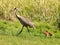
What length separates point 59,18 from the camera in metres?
15.3

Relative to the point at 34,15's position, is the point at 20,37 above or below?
above

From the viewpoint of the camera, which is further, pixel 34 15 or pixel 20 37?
pixel 34 15

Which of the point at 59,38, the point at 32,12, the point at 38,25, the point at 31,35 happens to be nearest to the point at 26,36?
the point at 31,35

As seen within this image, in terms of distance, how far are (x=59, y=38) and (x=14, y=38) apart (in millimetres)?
2228

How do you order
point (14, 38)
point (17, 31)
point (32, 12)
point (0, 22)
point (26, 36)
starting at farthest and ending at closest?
1. point (32, 12)
2. point (0, 22)
3. point (17, 31)
4. point (26, 36)
5. point (14, 38)

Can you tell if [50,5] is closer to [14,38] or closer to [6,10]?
[6,10]

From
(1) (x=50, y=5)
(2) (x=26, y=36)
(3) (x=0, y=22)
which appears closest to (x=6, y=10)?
(3) (x=0, y=22)

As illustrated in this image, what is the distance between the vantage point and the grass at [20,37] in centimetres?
1136

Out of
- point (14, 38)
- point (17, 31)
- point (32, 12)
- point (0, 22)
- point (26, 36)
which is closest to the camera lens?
point (14, 38)

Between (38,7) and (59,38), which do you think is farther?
(38,7)

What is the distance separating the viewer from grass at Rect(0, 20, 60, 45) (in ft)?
37.3

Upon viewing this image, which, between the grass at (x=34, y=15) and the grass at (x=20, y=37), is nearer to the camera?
the grass at (x=20, y=37)

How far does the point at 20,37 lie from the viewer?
41.0 feet

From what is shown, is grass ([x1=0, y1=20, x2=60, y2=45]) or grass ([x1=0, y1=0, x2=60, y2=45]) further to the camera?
grass ([x1=0, y1=0, x2=60, y2=45])
